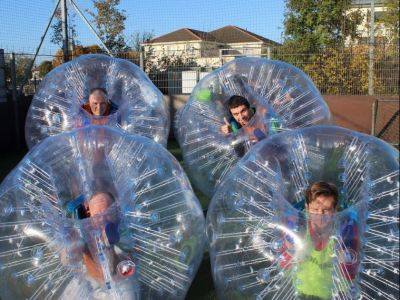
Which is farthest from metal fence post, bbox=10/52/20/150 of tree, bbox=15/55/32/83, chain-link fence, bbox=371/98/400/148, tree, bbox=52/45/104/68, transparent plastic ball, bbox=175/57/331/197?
chain-link fence, bbox=371/98/400/148

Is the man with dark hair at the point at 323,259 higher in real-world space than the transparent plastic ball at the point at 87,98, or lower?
lower

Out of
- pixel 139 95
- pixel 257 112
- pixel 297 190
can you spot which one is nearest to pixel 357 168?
pixel 297 190

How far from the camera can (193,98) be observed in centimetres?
539

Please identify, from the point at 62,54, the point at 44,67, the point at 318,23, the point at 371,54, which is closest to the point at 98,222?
the point at 371,54

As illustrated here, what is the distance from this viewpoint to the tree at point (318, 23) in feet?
36.1

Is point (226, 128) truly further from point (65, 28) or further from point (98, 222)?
point (65, 28)

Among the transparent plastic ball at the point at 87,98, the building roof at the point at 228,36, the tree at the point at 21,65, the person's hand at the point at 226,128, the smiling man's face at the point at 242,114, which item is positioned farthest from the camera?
the building roof at the point at 228,36

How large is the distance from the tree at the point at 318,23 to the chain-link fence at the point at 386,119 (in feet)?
5.10

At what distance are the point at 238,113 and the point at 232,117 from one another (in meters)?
0.20

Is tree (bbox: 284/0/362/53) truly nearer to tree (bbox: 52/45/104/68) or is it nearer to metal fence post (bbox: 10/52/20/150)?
tree (bbox: 52/45/104/68)

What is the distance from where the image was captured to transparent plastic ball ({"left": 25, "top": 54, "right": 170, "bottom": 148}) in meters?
5.22

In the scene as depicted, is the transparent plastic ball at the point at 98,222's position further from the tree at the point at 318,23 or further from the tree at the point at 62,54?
the tree at the point at 62,54

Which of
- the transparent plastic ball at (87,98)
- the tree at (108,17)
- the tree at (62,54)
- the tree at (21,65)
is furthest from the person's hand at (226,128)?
the tree at (108,17)

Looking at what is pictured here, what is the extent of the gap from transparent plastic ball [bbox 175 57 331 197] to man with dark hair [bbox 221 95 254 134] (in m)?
0.02
